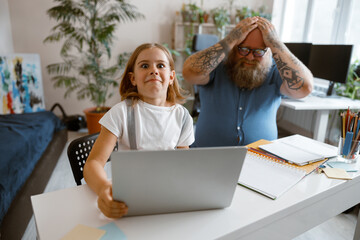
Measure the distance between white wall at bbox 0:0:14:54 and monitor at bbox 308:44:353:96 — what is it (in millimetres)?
3671

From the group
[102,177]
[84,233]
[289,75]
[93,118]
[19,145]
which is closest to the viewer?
[84,233]

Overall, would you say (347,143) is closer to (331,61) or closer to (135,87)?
(135,87)

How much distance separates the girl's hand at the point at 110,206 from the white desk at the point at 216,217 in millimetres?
32

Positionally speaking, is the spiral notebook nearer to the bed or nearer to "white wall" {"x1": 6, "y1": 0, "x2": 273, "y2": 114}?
the bed

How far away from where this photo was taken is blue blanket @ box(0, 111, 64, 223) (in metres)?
1.58

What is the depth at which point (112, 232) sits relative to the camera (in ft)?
2.03

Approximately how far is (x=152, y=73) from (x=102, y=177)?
0.42m

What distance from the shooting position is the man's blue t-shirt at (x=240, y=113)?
1551 mm

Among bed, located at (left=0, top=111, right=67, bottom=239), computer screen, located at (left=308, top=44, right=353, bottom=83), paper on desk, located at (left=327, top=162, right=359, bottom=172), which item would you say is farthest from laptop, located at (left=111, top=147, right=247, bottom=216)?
computer screen, located at (left=308, top=44, right=353, bottom=83)

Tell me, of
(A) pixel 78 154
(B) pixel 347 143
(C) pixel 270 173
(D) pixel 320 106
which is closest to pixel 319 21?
(D) pixel 320 106

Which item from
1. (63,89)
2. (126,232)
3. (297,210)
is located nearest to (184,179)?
(126,232)

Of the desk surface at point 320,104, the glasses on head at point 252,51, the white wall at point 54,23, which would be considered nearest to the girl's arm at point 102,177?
the glasses on head at point 252,51

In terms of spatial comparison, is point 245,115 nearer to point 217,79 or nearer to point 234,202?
point 217,79

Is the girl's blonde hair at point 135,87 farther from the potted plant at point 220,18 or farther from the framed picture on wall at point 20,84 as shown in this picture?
the potted plant at point 220,18
